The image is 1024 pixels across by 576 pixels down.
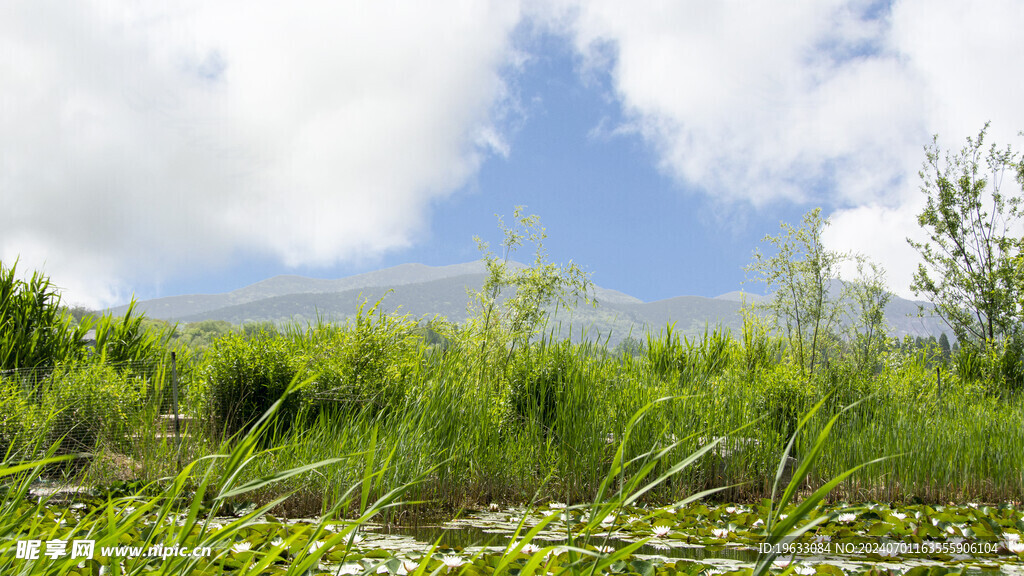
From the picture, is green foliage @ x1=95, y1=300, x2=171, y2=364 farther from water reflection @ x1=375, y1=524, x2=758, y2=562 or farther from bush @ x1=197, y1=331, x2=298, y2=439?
water reflection @ x1=375, y1=524, x2=758, y2=562

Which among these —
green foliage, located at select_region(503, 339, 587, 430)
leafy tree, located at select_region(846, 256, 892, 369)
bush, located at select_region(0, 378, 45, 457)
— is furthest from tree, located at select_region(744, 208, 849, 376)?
bush, located at select_region(0, 378, 45, 457)

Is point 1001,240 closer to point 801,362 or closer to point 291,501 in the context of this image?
point 801,362

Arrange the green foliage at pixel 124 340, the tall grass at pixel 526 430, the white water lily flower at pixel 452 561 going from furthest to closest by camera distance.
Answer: the green foliage at pixel 124 340 < the tall grass at pixel 526 430 < the white water lily flower at pixel 452 561

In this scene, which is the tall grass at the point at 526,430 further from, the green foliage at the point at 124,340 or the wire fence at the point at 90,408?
the green foliage at the point at 124,340

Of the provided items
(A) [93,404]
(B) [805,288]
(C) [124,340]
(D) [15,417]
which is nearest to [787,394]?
(B) [805,288]

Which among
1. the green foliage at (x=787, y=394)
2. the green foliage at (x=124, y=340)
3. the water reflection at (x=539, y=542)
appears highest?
the green foliage at (x=124, y=340)

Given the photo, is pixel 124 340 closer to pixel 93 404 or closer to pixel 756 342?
pixel 93 404

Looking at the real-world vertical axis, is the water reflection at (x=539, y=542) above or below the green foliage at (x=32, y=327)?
below

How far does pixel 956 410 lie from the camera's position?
270 inches

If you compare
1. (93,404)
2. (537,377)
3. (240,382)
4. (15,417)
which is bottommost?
(15,417)

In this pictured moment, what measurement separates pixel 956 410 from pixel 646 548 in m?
6.04

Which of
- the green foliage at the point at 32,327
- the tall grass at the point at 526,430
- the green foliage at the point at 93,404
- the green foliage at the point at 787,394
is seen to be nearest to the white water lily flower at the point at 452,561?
the tall grass at the point at 526,430

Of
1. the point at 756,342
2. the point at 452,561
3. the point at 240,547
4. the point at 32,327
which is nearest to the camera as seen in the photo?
the point at 452,561

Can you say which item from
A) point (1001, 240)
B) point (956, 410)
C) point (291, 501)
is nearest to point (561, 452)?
point (291, 501)
